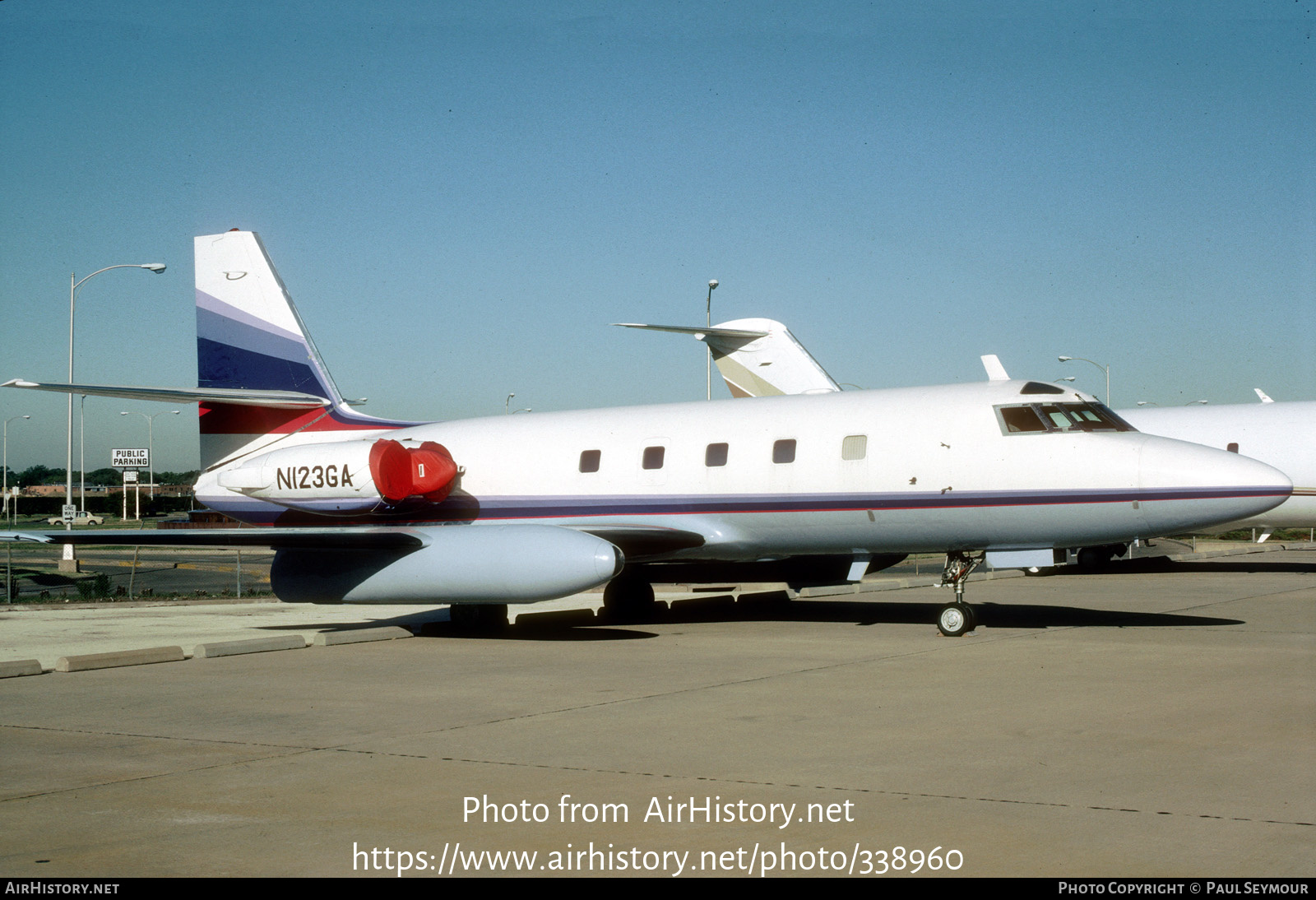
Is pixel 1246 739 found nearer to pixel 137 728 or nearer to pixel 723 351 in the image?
pixel 137 728

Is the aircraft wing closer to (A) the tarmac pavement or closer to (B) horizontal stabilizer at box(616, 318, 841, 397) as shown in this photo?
(A) the tarmac pavement

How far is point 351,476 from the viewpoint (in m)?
17.2

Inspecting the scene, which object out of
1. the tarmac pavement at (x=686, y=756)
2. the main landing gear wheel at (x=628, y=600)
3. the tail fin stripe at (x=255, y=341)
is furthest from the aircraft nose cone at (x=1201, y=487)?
the tail fin stripe at (x=255, y=341)

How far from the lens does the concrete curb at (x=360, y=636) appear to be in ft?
49.4

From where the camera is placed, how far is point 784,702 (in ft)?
33.4

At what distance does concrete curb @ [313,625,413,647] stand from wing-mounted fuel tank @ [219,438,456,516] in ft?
6.40

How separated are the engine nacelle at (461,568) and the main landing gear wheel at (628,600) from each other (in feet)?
11.0

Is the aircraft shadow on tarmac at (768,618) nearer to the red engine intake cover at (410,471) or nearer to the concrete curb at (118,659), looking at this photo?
the red engine intake cover at (410,471)

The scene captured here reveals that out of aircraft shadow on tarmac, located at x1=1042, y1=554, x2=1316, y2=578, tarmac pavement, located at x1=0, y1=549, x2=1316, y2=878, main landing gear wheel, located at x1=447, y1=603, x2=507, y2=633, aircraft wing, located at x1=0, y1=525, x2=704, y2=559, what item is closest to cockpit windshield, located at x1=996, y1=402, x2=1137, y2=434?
tarmac pavement, located at x1=0, y1=549, x2=1316, y2=878

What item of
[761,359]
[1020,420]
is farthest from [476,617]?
[761,359]

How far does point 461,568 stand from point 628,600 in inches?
165

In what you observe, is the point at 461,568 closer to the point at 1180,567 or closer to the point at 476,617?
the point at 476,617

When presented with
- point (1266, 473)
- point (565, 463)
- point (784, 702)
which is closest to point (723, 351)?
point (565, 463)

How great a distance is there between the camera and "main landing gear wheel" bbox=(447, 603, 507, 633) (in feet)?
54.3
